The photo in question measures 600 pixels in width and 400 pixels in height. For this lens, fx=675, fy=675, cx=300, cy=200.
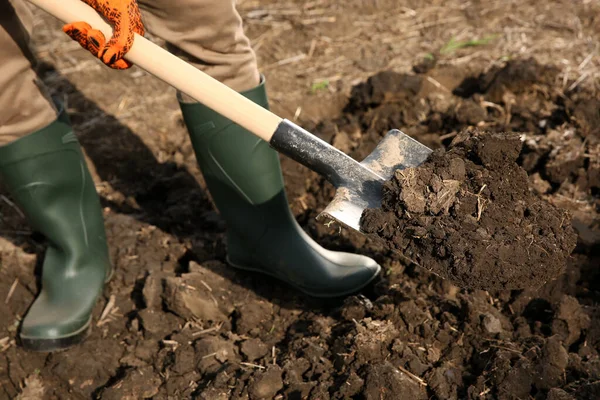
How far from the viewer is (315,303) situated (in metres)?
2.51

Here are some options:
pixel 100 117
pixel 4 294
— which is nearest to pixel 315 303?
pixel 4 294

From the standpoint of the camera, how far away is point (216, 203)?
97.7 inches

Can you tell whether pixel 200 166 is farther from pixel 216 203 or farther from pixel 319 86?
pixel 319 86

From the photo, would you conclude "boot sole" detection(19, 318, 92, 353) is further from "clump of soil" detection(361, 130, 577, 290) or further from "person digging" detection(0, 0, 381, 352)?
"clump of soil" detection(361, 130, 577, 290)

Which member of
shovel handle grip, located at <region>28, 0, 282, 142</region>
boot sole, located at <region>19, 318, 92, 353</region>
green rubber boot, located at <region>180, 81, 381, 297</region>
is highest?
shovel handle grip, located at <region>28, 0, 282, 142</region>

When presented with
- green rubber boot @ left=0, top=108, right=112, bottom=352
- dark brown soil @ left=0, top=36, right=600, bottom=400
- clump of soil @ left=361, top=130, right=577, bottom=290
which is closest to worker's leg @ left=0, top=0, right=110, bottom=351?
green rubber boot @ left=0, top=108, right=112, bottom=352

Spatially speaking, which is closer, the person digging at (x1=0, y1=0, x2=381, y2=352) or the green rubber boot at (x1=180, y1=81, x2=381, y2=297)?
the person digging at (x1=0, y1=0, x2=381, y2=352)

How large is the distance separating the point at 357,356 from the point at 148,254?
1.10m

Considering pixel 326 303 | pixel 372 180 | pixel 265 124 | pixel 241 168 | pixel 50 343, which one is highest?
pixel 265 124

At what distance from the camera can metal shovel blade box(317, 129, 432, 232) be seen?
1918 millimetres

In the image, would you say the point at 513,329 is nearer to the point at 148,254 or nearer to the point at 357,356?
the point at 357,356

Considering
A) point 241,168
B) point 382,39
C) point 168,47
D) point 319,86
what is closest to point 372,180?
point 241,168

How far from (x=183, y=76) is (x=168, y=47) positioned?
0.98ft

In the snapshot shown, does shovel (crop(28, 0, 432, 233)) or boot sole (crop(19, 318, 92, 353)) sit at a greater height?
shovel (crop(28, 0, 432, 233))
